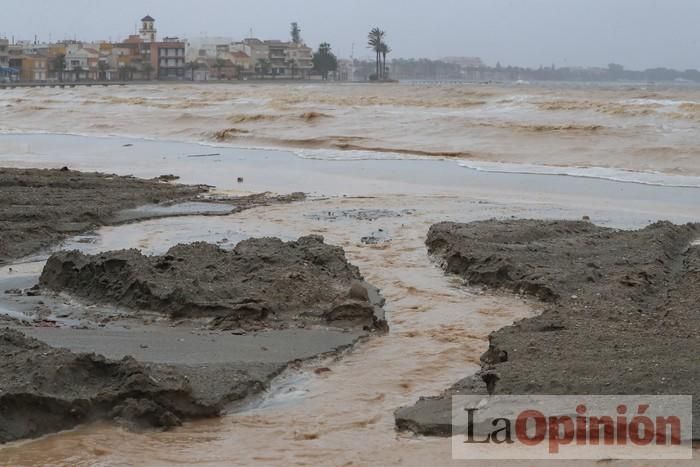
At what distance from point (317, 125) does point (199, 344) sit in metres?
24.2

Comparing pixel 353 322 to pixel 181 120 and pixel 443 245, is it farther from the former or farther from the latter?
pixel 181 120

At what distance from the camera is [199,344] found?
611 centimetres

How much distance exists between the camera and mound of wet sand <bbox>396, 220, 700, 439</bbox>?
16.3 ft

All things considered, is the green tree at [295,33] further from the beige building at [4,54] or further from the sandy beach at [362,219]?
the sandy beach at [362,219]

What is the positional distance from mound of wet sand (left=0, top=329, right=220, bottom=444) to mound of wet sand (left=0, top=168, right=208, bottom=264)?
3.91 meters

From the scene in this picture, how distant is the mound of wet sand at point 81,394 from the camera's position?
15.5 feet

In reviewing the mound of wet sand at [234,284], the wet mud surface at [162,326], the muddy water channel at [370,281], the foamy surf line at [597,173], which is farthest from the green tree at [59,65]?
the mound of wet sand at [234,284]

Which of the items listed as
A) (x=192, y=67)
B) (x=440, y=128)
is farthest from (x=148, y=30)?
(x=440, y=128)

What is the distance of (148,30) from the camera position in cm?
14900

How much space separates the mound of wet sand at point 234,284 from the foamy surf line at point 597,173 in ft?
31.7

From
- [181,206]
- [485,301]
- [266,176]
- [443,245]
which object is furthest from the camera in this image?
[266,176]

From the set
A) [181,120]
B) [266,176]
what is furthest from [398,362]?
[181,120]

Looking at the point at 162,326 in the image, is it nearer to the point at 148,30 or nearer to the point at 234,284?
the point at 234,284

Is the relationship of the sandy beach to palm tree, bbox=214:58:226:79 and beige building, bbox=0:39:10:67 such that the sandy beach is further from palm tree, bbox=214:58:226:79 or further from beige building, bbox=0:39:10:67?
palm tree, bbox=214:58:226:79
